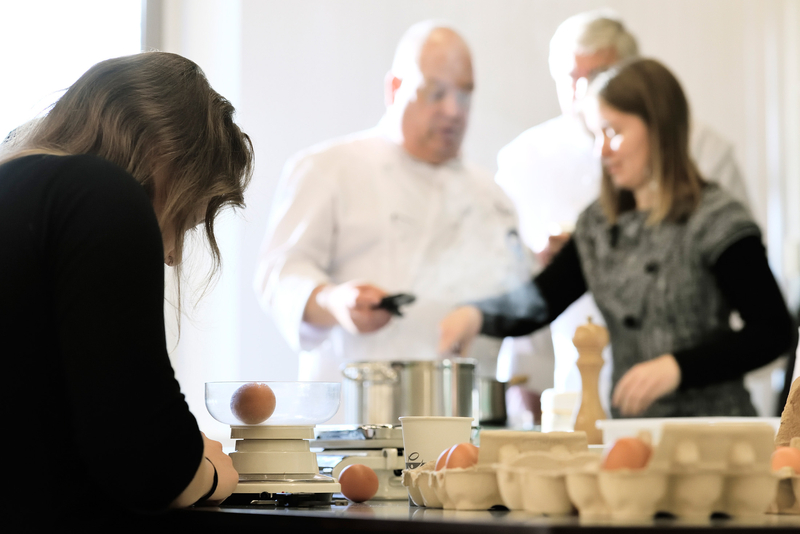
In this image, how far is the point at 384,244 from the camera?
7.22 feet

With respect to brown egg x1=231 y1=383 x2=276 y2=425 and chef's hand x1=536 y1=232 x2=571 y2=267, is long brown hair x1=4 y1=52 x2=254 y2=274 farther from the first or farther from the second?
chef's hand x1=536 y1=232 x2=571 y2=267

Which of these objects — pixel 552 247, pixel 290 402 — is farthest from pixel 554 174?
pixel 290 402

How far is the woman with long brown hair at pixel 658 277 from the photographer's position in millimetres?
2168

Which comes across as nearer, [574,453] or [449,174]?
[574,453]

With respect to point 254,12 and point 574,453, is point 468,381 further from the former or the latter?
point 254,12

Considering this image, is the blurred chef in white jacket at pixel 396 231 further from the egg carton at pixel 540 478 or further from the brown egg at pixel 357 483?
the egg carton at pixel 540 478

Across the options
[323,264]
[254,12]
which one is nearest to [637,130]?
[323,264]

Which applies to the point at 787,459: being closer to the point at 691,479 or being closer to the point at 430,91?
the point at 691,479

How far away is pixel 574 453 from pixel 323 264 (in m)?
1.49

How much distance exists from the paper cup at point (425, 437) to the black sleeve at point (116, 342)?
0.24m

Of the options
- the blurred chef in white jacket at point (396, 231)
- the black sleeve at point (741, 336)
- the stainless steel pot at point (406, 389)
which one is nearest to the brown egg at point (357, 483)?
the stainless steel pot at point (406, 389)

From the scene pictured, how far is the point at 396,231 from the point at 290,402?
1268mm

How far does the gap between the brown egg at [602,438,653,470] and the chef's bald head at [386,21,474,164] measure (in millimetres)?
1680

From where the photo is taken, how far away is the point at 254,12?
2254mm
